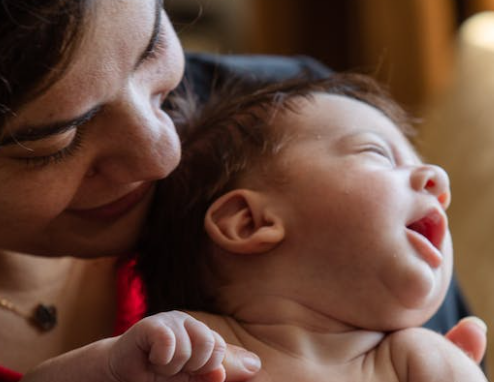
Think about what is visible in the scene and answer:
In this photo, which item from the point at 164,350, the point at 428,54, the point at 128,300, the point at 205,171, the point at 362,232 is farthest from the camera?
the point at 428,54

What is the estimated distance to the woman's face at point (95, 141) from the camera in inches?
31.1

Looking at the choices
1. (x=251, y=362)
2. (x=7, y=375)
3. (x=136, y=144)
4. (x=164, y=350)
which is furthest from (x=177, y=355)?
(x=7, y=375)

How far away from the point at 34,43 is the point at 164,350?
30cm

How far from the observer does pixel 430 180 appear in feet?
3.30

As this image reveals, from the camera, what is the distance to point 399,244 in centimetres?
95

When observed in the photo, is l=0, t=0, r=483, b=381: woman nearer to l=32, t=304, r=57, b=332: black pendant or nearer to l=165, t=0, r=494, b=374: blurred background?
l=32, t=304, r=57, b=332: black pendant

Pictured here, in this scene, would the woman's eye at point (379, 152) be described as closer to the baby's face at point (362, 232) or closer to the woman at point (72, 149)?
the baby's face at point (362, 232)

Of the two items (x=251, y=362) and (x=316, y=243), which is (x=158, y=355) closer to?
(x=251, y=362)

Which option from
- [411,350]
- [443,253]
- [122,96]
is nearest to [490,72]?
[443,253]

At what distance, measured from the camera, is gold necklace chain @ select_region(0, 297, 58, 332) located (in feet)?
3.66

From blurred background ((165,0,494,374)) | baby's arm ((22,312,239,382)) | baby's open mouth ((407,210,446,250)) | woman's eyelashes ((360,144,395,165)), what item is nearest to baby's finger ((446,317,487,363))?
baby's open mouth ((407,210,446,250))

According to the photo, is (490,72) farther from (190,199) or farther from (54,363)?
(54,363)

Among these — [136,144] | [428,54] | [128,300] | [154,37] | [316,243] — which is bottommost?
[428,54]

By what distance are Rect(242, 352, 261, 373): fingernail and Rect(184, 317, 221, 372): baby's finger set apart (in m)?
0.09
